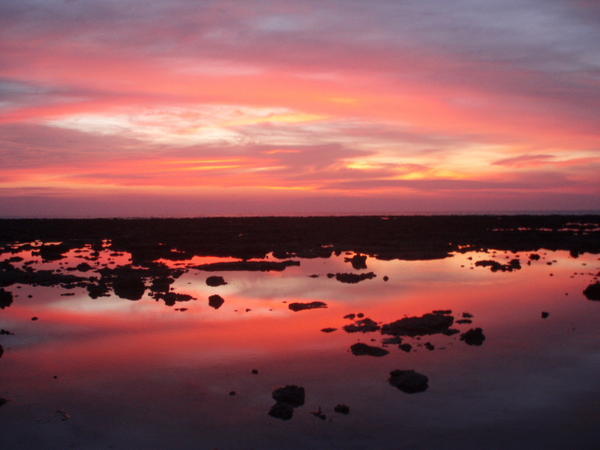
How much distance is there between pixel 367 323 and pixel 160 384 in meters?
9.72

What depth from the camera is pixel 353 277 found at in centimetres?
3750

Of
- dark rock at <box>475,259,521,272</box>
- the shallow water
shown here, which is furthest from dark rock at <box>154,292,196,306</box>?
dark rock at <box>475,259,521,272</box>

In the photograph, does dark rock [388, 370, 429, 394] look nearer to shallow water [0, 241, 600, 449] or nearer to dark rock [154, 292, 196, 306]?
shallow water [0, 241, 600, 449]

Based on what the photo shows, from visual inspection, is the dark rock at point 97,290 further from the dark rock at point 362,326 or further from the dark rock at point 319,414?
the dark rock at point 319,414

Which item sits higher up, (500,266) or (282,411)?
(500,266)

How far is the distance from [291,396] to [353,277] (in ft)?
78.4

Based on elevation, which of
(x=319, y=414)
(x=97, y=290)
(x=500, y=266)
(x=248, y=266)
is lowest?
(x=319, y=414)

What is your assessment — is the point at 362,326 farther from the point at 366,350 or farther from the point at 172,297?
the point at 172,297

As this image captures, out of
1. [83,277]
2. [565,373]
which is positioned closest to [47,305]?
[83,277]

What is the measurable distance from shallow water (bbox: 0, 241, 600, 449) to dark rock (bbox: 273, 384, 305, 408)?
0.31 metres

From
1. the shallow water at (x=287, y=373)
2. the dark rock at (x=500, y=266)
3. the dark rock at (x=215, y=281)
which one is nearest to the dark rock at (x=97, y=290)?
the shallow water at (x=287, y=373)

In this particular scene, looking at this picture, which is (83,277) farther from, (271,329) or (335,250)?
(335,250)

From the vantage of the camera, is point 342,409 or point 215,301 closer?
point 342,409

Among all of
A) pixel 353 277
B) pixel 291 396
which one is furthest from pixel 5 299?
pixel 291 396
